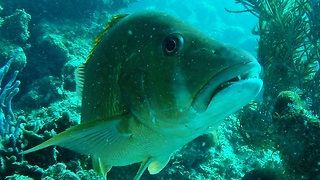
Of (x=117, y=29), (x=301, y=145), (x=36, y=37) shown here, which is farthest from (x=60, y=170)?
(x=36, y=37)

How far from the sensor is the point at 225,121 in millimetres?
7703

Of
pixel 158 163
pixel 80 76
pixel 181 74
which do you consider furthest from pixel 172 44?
pixel 80 76

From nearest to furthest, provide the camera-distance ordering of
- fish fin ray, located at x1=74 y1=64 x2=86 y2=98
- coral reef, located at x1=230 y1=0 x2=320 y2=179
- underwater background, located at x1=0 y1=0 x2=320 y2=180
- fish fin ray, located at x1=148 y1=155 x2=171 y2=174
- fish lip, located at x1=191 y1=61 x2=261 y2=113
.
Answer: fish lip, located at x1=191 y1=61 x2=261 y2=113 → fish fin ray, located at x1=148 y1=155 x2=171 y2=174 → fish fin ray, located at x1=74 y1=64 x2=86 y2=98 → underwater background, located at x1=0 y1=0 x2=320 y2=180 → coral reef, located at x1=230 y1=0 x2=320 y2=179

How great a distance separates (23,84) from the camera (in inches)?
357

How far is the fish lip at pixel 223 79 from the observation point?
4.85 feet

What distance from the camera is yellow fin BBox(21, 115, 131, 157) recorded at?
5.41 feet

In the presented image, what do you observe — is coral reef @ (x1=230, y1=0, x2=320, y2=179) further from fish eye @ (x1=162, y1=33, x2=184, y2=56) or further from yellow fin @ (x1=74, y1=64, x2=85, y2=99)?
fish eye @ (x1=162, y1=33, x2=184, y2=56)

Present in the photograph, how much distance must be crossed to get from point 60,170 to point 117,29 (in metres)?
1.88

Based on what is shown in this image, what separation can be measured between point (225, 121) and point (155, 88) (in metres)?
6.30

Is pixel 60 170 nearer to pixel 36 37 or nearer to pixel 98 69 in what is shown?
pixel 98 69

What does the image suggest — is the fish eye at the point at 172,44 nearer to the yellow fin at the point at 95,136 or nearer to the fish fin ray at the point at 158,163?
the yellow fin at the point at 95,136

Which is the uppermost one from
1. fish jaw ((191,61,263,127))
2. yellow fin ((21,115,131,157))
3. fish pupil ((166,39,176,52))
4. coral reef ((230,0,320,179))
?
coral reef ((230,0,320,179))

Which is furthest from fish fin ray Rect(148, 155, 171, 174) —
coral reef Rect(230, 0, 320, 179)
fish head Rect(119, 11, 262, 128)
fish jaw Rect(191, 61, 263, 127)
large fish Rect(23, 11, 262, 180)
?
coral reef Rect(230, 0, 320, 179)

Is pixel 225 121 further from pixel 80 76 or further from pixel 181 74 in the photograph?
pixel 181 74
